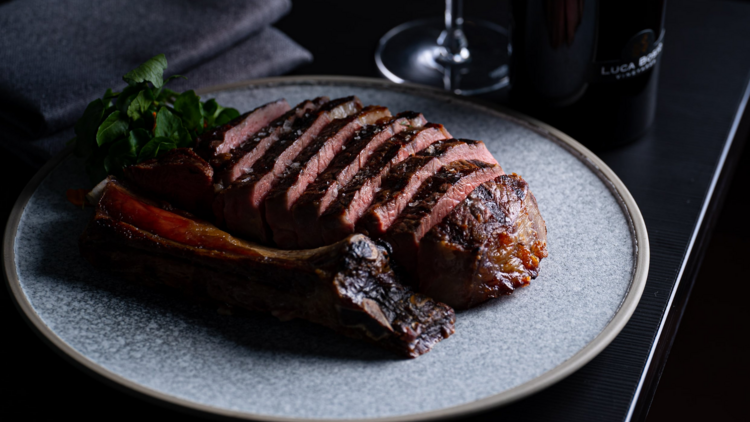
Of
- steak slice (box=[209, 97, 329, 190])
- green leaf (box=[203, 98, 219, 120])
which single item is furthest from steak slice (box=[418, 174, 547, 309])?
green leaf (box=[203, 98, 219, 120])

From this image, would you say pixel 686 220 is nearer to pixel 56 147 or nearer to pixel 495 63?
pixel 495 63

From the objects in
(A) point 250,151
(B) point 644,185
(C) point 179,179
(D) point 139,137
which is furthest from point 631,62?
(D) point 139,137

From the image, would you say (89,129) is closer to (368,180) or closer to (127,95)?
(127,95)

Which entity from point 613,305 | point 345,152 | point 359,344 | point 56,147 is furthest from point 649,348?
point 56,147

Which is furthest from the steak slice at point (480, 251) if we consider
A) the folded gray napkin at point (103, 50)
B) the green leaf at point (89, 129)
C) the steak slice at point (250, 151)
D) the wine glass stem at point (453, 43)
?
the folded gray napkin at point (103, 50)

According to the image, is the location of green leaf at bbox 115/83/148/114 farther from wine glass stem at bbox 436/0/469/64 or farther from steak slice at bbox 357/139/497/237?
wine glass stem at bbox 436/0/469/64

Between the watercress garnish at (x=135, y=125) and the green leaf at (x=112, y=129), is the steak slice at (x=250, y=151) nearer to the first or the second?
the watercress garnish at (x=135, y=125)
